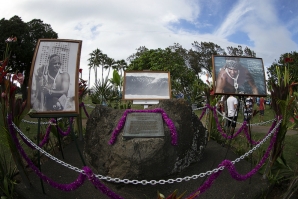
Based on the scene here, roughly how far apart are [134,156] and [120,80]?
23.9 ft

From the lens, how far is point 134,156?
4094mm

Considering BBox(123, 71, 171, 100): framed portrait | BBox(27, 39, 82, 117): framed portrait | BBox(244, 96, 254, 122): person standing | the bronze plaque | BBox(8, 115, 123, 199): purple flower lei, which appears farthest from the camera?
BBox(123, 71, 171, 100): framed portrait

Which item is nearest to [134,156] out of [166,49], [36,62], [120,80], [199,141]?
[199,141]

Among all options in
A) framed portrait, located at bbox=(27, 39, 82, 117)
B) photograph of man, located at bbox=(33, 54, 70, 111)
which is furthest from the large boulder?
photograph of man, located at bbox=(33, 54, 70, 111)

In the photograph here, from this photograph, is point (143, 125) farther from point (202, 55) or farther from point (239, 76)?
point (202, 55)

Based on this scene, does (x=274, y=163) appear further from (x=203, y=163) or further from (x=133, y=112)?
(x=133, y=112)

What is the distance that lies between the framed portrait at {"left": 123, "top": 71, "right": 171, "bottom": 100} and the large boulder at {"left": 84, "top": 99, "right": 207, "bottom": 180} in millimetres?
2213

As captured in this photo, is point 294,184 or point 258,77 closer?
point 294,184

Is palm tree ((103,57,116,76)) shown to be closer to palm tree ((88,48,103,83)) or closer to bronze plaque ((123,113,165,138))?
palm tree ((88,48,103,83))

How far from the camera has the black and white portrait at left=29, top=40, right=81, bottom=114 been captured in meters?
4.11

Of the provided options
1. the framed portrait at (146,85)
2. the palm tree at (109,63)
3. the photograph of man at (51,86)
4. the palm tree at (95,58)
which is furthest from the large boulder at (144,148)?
the palm tree at (109,63)

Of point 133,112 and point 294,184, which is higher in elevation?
point 133,112

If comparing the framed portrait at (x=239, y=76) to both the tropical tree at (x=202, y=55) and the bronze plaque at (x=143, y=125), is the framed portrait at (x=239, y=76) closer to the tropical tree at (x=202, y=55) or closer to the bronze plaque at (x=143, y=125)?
the bronze plaque at (x=143, y=125)

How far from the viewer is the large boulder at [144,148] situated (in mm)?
4109
